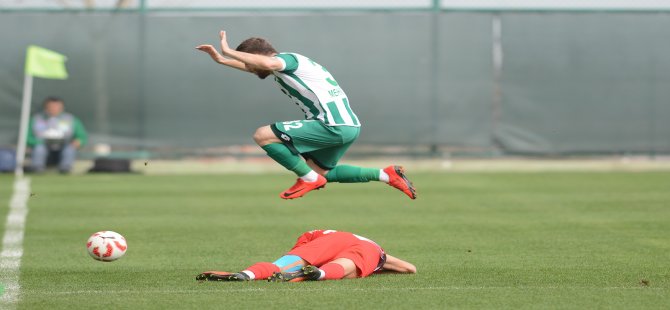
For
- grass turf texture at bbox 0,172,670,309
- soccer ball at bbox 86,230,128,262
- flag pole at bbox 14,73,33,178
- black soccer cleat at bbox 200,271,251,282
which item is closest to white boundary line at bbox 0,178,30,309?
grass turf texture at bbox 0,172,670,309

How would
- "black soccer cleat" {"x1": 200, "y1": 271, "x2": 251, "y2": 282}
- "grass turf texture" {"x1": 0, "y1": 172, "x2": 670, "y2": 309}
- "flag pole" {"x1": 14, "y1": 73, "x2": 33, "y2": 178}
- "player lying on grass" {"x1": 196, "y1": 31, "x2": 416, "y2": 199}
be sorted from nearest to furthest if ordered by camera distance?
"grass turf texture" {"x1": 0, "y1": 172, "x2": 670, "y2": 309}
"black soccer cleat" {"x1": 200, "y1": 271, "x2": 251, "y2": 282}
"player lying on grass" {"x1": 196, "y1": 31, "x2": 416, "y2": 199}
"flag pole" {"x1": 14, "y1": 73, "x2": 33, "y2": 178}

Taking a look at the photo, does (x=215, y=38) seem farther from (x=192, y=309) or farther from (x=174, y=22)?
(x=192, y=309)

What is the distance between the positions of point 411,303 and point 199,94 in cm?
1479

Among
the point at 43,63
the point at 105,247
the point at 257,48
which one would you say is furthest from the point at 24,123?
the point at 105,247

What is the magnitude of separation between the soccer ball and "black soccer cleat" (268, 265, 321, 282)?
4.41 ft

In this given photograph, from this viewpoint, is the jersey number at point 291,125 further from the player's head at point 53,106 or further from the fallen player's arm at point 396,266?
the player's head at point 53,106

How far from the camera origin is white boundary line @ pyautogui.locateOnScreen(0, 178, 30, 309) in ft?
25.8

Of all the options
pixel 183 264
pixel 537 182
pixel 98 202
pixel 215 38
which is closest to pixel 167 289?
pixel 183 264

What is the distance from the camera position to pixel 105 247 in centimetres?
878

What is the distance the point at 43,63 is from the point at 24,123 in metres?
1.10

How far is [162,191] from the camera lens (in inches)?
679

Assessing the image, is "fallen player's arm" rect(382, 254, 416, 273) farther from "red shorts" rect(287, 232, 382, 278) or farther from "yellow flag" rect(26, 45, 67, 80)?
"yellow flag" rect(26, 45, 67, 80)

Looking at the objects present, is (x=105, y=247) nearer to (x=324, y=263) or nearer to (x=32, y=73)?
(x=324, y=263)

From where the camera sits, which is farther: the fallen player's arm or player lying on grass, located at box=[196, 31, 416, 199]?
player lying on grass, located at box=[196, 31, 416, 199]
